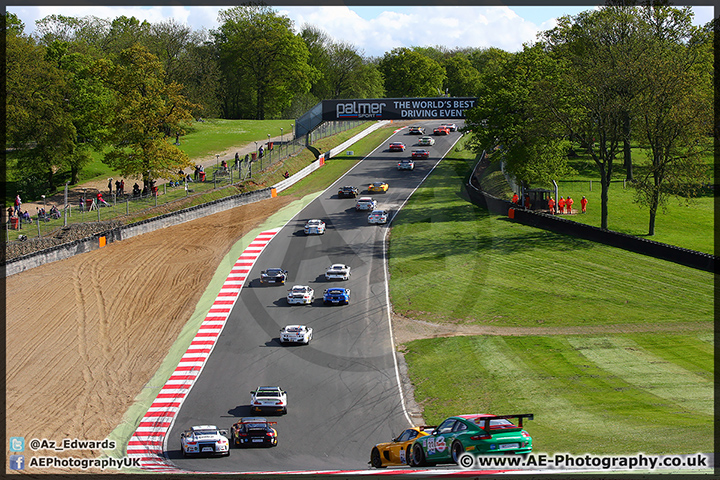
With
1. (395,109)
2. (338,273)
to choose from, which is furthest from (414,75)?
(338,273)

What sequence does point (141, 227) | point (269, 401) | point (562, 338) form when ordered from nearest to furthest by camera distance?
point (269, 401) → point (562, 338) → point (141, 227)

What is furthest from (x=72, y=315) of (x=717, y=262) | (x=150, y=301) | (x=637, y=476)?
(x=717, y=262)

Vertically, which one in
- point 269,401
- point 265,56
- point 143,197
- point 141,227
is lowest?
point 269,401

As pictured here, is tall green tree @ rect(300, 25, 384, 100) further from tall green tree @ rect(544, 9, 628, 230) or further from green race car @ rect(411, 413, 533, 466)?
green race car @ rect(411, 413, 533, 466)

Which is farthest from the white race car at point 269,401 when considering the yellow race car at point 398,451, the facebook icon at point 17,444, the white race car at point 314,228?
the white race car at point 314,228

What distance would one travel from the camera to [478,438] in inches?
658

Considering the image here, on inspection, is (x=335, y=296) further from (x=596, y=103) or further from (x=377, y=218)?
(x=596, y=103)

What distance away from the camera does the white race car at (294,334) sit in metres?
36.8

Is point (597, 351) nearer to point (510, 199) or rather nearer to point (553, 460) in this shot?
point (553, 460)

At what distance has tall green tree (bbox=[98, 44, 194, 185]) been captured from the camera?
62469 millimetres

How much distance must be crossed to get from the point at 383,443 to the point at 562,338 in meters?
16.0

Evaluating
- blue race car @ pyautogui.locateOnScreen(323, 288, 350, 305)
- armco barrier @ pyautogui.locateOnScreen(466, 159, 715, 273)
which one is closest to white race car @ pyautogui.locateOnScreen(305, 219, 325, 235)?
blue race car @ pyautogui.locateOnScreen(323, 288, 350, 305)

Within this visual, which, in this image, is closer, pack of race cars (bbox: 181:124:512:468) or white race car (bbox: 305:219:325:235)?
pack of race cars (bbox: 181:124:512:468)

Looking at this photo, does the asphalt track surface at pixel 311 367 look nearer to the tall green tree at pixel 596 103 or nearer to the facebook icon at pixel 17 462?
the facebook icon at pixel 17 462
